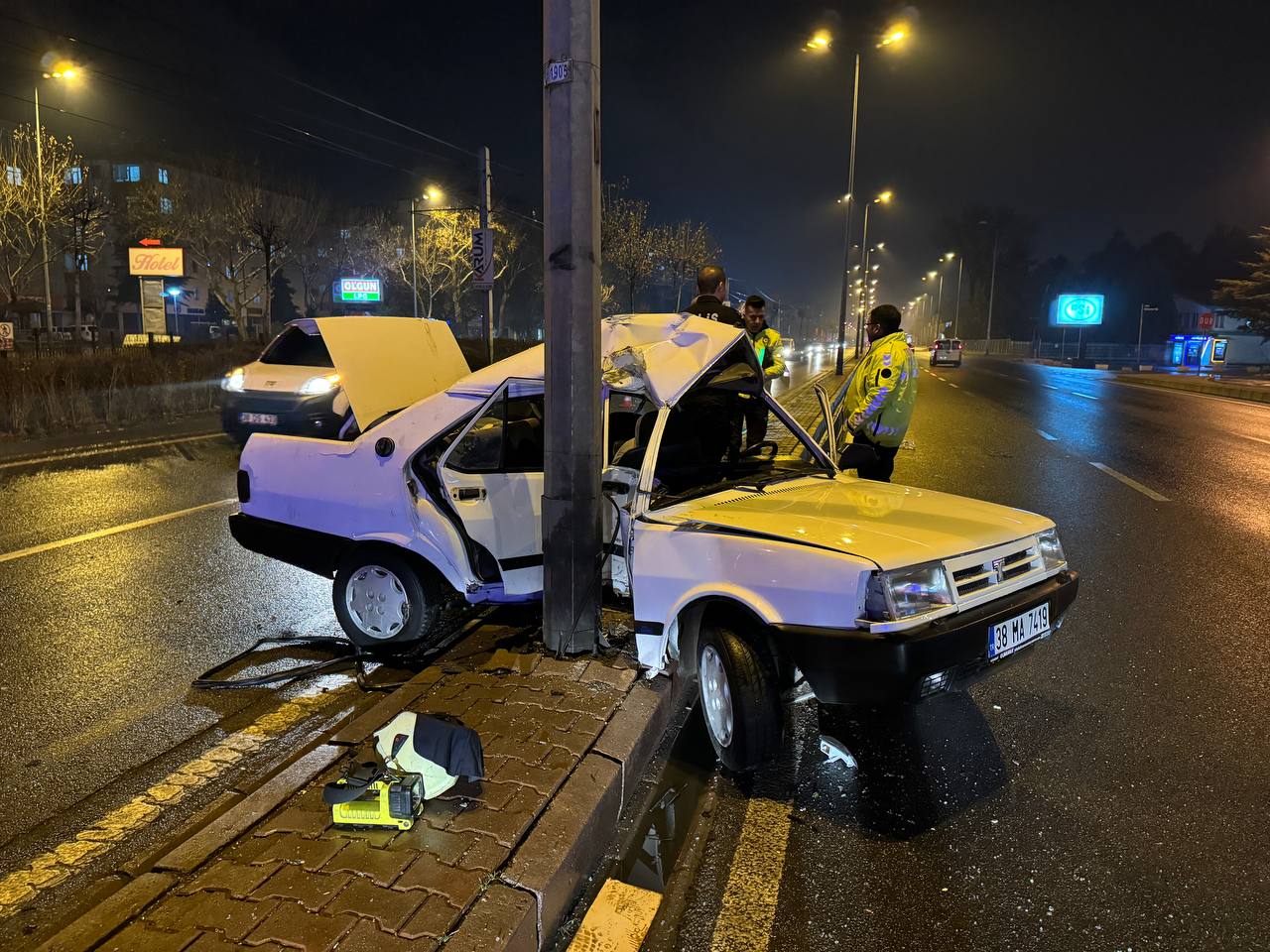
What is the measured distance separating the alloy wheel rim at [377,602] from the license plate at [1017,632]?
2.97 metres

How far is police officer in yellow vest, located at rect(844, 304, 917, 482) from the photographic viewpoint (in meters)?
6.21

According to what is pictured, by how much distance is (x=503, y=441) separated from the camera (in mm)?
4770

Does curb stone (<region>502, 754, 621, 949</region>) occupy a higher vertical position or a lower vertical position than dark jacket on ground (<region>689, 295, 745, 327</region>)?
lower

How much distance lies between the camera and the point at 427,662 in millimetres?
4590

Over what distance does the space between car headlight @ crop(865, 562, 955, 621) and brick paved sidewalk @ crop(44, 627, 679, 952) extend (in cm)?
111

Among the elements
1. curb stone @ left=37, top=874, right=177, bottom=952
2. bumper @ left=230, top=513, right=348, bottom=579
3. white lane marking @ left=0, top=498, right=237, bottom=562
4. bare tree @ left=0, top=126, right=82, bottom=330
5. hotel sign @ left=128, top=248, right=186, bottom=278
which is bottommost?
curb stone @ left=37, top=874, right=177, bottom=952

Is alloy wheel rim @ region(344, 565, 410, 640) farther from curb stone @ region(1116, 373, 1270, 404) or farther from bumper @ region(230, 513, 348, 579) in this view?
curb stone @ region(1116, 373, 1270, 404)

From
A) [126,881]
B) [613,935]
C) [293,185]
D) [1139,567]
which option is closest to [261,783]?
[126,881]

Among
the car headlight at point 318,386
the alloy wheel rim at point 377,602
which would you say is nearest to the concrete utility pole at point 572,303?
the alloy wheel rim at point 377,602

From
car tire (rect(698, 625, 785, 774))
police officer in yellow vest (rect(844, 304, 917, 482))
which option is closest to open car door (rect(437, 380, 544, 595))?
car tire (rect(698, 625, 785, 774))

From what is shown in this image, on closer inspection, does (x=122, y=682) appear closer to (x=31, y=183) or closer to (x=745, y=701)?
(x=745, y=701)

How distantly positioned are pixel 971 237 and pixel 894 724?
9555cm

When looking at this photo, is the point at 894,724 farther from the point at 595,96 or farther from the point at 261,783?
the point at 595,96

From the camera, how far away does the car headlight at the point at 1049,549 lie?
3.76 m
